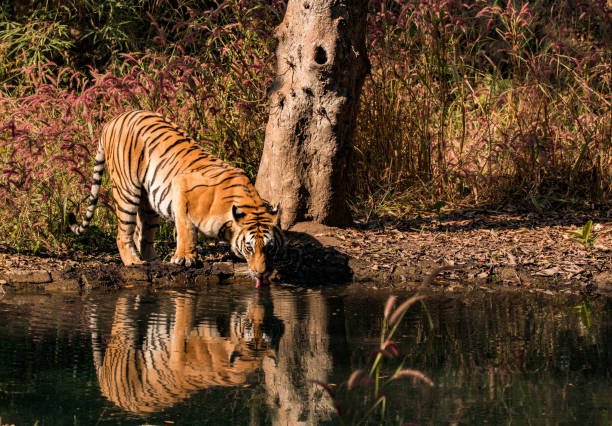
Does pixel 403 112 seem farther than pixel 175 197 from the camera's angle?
Yes

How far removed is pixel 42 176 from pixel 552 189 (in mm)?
4628

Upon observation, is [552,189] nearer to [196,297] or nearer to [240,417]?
[196,297]

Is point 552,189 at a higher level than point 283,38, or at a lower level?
lower

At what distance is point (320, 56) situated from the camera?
830cm

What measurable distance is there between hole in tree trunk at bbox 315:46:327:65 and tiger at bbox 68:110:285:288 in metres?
1.15

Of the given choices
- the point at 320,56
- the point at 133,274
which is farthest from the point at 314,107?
the point at 133,274

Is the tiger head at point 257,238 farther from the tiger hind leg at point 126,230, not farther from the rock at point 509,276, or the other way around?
the rock at point 509,276

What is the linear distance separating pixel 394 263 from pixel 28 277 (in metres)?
2.61

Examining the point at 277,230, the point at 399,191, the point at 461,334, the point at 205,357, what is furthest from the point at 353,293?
the point at 399,191

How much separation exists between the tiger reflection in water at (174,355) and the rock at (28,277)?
0.82 m

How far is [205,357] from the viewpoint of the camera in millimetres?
5281

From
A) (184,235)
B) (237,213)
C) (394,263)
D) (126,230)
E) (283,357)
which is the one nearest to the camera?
(283,357)

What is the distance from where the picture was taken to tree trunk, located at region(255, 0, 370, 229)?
8.26 m

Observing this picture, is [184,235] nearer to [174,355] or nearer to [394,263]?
[394,263]
